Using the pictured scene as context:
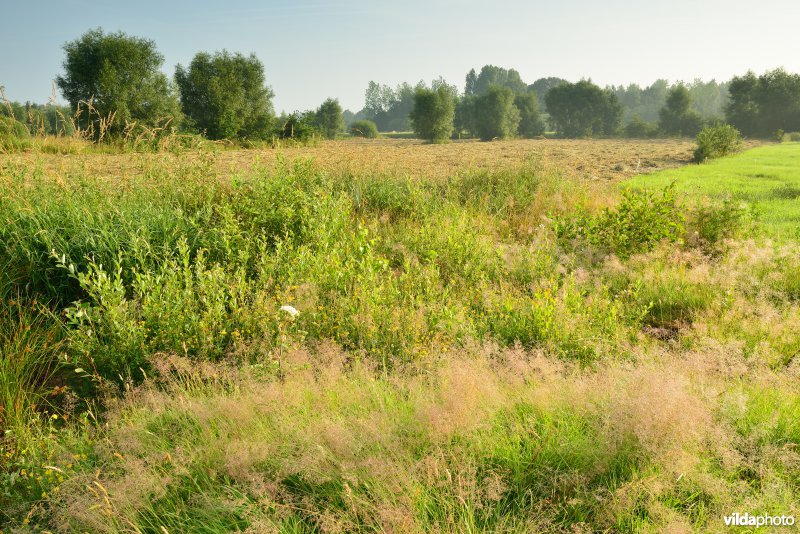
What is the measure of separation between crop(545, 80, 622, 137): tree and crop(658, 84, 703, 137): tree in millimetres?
9907

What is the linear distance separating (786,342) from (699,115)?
6729cm

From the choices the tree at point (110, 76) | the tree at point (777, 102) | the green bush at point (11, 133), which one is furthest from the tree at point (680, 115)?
the green bush at point (11, 133)

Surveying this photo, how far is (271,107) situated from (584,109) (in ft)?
176

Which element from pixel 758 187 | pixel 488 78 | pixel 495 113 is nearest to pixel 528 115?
pixel 495 113

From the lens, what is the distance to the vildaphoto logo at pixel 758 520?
2.06m

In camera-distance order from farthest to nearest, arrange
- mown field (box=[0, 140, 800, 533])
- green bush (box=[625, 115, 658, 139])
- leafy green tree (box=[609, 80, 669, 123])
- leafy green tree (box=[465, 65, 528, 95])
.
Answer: leafy green tree (box=[465, 65, 528, 95]) → leafy green tree (box=[609, 80, 669, 123]) → green bush (box=[625, 115, 658, 139]) → mown field (box=[0, 140, 800, 533])

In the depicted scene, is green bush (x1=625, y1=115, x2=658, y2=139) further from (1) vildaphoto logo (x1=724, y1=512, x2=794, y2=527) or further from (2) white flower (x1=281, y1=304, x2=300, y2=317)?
(1) vildaphoto logo (x1=724, y1=512, x2=794, y2=527)

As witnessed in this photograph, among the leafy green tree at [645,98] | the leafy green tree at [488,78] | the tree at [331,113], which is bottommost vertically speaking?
the tree at [331,113]

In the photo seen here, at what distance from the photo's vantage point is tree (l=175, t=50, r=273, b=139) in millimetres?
31844

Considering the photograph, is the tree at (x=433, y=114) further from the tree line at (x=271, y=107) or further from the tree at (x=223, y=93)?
the tree at (x=223, y=93)

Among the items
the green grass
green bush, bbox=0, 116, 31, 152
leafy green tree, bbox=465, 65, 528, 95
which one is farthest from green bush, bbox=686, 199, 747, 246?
leafy green tree, bbox=465, 65, 528, 95

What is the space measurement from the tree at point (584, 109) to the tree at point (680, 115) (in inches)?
390

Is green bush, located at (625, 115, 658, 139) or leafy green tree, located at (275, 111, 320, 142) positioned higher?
green bush, located at (625, 115, 658, 139)

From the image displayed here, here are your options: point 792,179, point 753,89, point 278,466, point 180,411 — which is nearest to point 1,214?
point 180,411
